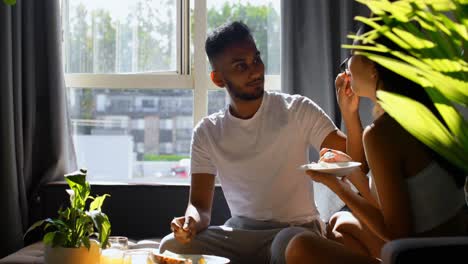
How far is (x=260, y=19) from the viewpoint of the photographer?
371 centimetres

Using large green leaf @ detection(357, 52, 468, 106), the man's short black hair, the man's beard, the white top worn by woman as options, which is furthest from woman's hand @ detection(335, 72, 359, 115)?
large green leaf @ detection(357, 52, 468, 106)

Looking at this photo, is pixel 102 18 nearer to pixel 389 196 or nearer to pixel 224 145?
pixel 224 145

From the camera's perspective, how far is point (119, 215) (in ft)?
11.0

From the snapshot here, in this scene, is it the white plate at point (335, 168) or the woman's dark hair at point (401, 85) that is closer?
the woman's dark hair at point (401, 85)

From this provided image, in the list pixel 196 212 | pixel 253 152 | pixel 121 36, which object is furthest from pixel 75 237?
pixel 121 36

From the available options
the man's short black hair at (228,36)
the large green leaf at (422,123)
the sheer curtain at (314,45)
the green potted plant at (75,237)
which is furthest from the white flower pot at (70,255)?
the sheer curtain at (314,45)

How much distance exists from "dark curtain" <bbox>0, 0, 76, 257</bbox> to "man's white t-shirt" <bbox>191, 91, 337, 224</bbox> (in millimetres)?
1149

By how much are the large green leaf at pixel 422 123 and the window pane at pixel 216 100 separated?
9.17ft

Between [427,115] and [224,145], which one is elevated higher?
[427,115]

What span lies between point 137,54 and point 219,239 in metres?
1.66

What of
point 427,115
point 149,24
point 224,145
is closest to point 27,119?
point 149,24

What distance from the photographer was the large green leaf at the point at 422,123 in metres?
0.98

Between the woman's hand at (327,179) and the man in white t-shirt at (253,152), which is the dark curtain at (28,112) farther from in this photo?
the woman's hand at (327,179)

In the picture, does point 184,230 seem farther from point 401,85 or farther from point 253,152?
point 401,85
